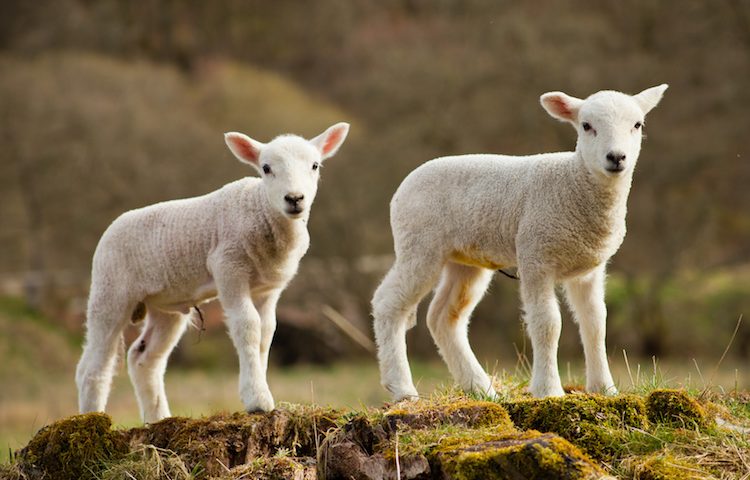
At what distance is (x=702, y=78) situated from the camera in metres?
31.9

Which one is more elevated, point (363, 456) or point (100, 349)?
point (100, 349)

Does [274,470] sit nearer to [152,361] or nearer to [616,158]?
[152,361]

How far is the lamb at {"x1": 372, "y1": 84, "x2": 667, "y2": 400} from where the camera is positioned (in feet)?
24.9

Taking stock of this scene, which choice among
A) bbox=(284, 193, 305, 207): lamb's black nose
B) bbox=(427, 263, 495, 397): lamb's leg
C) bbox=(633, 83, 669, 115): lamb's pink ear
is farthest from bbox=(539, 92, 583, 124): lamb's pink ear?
bbox=(284, 193, 305, 207): lamb's black nose

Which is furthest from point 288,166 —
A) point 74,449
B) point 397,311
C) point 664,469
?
point 664,469

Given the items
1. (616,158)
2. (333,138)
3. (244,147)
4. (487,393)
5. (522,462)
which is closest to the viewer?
(522,462)

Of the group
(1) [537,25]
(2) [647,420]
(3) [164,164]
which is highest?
(1) [537,25]

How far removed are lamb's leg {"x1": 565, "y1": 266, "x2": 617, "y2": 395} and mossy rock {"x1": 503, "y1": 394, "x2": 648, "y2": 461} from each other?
1045 millimetres

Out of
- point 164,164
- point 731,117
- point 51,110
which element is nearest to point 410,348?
point 164,164

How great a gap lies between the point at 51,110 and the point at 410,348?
14.8 meters

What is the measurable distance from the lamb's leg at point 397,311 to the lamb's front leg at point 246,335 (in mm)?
1020

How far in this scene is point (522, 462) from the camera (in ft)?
19.2

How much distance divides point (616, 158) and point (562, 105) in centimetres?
85

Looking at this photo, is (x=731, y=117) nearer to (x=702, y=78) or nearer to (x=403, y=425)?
(x=702, y=78)
